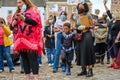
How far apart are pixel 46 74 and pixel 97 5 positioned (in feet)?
63.7

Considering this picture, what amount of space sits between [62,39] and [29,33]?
9.76 feet

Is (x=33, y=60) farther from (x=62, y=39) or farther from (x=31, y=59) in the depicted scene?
(x=62, y=39)

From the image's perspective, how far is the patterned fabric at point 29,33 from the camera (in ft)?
26.1

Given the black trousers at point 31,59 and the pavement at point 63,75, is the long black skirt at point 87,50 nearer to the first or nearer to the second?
the pavement at point 63,75

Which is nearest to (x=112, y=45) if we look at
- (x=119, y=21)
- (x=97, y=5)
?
(x=119, y=21)

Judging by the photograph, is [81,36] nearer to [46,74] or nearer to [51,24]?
[46,74]

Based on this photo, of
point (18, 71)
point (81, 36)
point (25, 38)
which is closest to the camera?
point (25, 38)

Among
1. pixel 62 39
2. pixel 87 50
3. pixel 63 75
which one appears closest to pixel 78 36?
pixel 87 50

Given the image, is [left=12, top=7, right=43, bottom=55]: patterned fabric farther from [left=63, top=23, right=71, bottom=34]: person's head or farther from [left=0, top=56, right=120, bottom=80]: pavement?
[left=63, top=23, right=71, bottom=34]: person's head

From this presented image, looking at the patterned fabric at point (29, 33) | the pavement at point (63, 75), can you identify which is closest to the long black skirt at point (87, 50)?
the pavement at point (63, 75)

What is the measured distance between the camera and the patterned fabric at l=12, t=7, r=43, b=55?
7.94m

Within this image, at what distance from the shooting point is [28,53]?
26.3ft

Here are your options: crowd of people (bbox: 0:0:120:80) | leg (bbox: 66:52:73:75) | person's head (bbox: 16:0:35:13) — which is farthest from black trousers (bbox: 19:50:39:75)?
leg (bbox: 66:52:73:75)

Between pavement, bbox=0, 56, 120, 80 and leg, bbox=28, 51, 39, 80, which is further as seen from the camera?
pavement, bbox=0, 56, 120, 80
